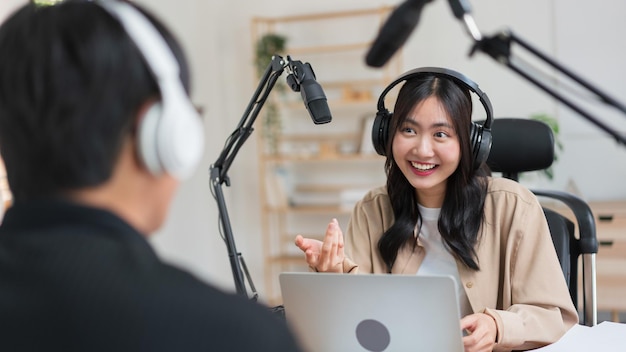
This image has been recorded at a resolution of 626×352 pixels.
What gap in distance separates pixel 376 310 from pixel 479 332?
30cm

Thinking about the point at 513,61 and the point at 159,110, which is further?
the point at 513,61

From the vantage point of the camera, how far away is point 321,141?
4.34 metres

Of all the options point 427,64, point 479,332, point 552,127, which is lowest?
point 479,332

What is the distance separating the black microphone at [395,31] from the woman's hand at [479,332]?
2.27 ft

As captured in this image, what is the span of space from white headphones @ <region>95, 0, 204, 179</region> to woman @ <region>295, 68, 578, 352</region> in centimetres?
84

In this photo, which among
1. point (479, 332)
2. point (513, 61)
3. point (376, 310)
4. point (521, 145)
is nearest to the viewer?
point (513, 61)

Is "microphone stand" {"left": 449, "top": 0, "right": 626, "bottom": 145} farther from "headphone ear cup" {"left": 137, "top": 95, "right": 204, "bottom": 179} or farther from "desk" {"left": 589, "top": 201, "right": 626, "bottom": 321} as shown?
"desk" {"left": 589, "top": 201, "right": 626, "bottom": 321}

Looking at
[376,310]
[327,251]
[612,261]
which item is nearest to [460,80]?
[327,251]

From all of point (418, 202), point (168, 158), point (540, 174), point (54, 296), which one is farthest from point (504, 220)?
point (540, 174)

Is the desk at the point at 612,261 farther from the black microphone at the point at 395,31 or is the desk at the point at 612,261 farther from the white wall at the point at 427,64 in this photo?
the black microphone at the point at 395,31

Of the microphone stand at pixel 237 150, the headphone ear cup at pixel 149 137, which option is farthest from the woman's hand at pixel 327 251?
the headphone ear cup at pixel 149 137

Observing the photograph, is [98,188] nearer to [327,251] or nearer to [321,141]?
[327,251]

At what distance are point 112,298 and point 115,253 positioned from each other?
4 cm

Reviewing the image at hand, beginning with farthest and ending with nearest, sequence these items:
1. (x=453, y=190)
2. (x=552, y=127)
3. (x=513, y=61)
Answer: (x=552, y=127) < (x=453, y=190) < (x=513, y=61)
